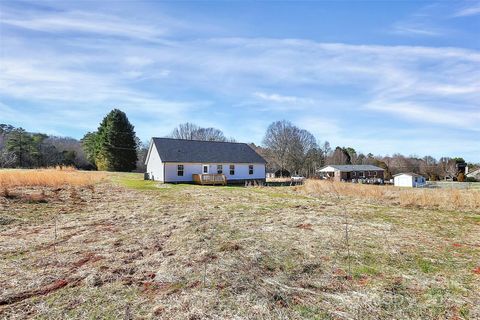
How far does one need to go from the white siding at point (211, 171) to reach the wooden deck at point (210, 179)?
88cm

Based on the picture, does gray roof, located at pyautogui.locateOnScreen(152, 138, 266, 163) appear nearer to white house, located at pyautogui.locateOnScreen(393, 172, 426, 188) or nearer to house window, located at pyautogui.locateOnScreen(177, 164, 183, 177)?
house window, located at pyautogui.locateOnScreen(177, 164, 183, 177)

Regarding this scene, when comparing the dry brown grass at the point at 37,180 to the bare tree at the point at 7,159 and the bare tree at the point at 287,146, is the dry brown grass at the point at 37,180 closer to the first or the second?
the bare tree at the point at 7,159

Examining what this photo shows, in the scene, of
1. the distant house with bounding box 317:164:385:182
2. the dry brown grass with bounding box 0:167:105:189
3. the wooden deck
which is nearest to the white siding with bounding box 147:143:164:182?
the wooden deck

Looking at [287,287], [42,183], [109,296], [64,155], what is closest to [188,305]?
[109,296]

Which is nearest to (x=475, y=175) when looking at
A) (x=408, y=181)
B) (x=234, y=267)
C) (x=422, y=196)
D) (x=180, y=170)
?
(x=408, y=181)

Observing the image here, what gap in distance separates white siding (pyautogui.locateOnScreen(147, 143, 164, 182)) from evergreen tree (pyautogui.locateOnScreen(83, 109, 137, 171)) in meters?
14.5

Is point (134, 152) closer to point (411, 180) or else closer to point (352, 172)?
point (352, 172)

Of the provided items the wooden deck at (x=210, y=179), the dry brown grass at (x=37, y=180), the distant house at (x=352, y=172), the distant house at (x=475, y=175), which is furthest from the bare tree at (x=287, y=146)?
the dry brown grass at (x=37, y=180)

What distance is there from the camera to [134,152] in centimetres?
4738

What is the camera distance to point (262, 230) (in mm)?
8156

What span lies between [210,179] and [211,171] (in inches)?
94.5

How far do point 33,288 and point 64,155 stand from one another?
54.3m

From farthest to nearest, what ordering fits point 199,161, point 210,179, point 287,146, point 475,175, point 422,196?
point 475,175
point 287,146
point 199,161
point 210,179
point 422,196

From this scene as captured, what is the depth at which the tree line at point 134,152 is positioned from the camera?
4578 centimetres
